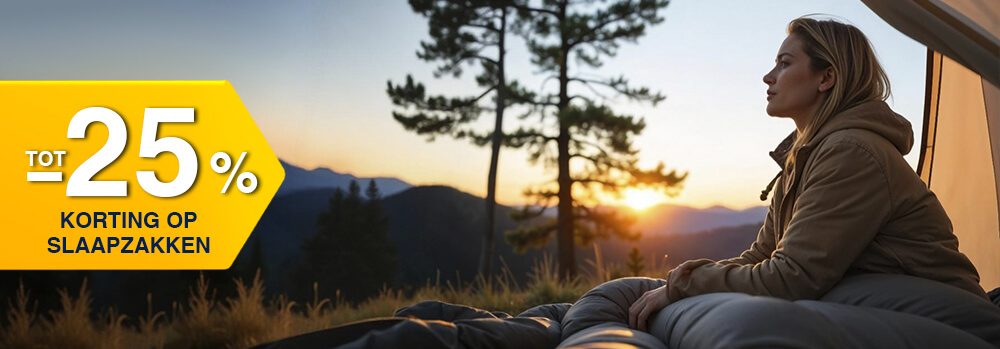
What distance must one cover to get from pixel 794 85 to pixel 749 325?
745mm

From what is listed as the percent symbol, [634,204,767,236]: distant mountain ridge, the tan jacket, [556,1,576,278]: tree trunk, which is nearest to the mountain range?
[634,204,767,236]: distant mountain ridge

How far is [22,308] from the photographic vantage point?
4.03 meters

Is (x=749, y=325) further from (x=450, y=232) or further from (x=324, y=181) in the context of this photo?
(x=450, y=232)

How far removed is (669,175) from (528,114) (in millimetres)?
1503

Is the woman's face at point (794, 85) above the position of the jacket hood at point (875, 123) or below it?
above

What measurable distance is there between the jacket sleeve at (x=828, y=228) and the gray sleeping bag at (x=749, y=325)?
49 millimetres

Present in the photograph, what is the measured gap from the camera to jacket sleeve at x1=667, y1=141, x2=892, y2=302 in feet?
3.94

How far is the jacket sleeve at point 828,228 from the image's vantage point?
1.20 meters

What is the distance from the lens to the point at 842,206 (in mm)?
1203

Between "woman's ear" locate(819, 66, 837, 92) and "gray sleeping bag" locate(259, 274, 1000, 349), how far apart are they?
0.37 metres

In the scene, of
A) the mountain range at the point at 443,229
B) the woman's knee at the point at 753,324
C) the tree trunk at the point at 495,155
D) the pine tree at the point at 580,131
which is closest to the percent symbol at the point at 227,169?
the mountain range at the point at 443,229

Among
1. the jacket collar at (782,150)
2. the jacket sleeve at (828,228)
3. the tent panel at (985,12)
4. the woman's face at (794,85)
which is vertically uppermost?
the tent panel at (985,12)

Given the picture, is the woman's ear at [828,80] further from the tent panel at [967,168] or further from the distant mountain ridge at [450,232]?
the distant mountain ridge at [450,232]

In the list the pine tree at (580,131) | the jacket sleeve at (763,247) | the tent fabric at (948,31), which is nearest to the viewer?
the tent fabric at (948,31)
